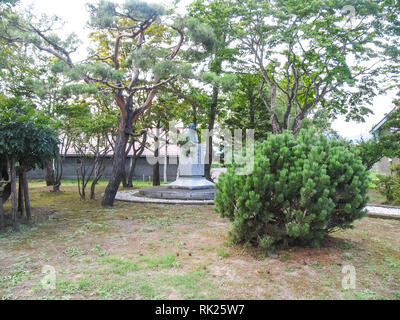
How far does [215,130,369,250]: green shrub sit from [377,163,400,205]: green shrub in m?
7.26

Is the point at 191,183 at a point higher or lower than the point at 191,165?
lower

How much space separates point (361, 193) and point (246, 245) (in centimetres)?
180

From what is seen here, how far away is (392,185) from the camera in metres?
10.2

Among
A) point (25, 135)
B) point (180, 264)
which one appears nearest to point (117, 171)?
point (25, 135)

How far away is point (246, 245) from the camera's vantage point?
14.0 feet

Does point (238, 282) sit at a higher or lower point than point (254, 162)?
lower

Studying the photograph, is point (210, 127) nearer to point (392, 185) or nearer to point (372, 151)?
point (372, 151)

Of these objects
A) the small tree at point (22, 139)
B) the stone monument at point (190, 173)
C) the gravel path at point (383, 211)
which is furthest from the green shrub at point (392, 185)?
the small tree at point (22, 139)

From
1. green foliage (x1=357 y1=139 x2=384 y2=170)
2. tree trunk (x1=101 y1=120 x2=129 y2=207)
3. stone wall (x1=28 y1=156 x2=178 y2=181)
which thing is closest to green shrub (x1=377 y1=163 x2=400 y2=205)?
green foliage (x1=357 y1=139 x2=384 y2=170)

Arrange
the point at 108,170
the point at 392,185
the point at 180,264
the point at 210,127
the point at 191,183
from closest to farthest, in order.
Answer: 1. the point at 180,264
2. the point at 392,185
3. the point at 191,183
4. the point at 210,127
5. the point at 108,170

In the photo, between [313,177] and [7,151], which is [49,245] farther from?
[313,177]

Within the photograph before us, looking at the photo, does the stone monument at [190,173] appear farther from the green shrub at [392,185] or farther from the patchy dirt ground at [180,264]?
the green shrub at [392,185]

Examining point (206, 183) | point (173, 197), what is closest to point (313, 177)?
point (173, 197)

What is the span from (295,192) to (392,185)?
27.2ft
